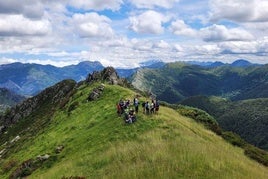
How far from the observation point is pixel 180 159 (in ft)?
79.9

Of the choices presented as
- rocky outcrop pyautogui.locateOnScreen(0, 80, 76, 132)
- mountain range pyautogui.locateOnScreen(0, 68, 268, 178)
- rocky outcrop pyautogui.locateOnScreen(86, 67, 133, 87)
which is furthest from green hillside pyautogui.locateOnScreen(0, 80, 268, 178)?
rocky outcrop pyautogui.locateOnScreen(0, 80, 76, 132)

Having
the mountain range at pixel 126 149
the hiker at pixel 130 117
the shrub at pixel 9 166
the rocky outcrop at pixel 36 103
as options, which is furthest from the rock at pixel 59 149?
the rocky outcrop at pixel 36 103

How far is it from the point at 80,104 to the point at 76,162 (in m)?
39.2

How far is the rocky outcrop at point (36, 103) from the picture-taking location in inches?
4818

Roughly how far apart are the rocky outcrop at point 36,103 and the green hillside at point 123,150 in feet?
136

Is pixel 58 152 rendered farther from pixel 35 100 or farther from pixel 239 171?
pixel 35 100

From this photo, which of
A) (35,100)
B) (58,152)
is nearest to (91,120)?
(58,152)

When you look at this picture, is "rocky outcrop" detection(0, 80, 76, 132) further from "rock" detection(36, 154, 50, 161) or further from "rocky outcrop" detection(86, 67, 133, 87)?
"rock" detection(36, 154, 50, 161)

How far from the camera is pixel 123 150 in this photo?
102 feet

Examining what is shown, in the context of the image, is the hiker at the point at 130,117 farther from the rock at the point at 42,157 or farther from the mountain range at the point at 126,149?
the rock at the point at 42,157

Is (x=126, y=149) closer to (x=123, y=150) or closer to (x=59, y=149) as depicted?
(x=123, y=150)

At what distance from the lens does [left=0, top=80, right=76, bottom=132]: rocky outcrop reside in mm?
122375

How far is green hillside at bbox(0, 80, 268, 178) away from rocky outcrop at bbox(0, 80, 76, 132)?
41.4 m

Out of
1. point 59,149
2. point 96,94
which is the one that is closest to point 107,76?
point 96,94
